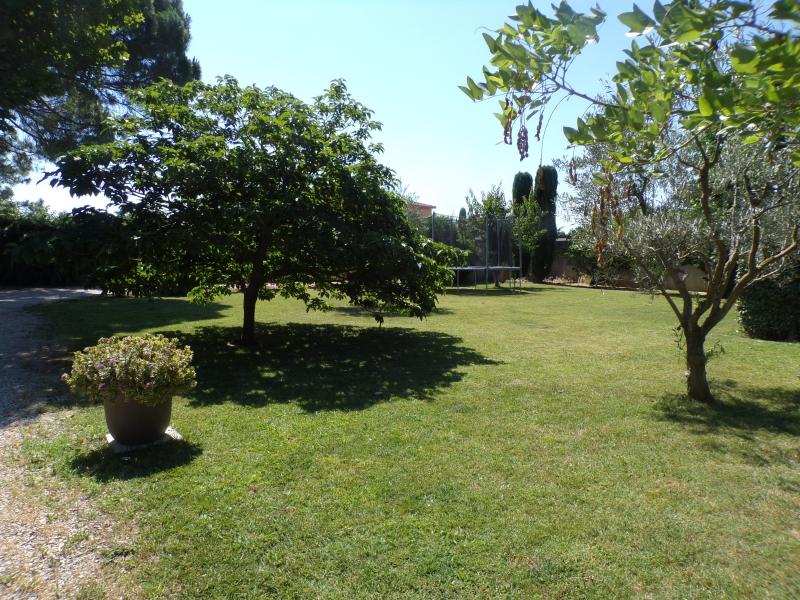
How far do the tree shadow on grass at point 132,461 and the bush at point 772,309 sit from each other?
10246mm

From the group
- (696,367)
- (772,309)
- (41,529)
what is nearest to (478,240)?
(772,309)

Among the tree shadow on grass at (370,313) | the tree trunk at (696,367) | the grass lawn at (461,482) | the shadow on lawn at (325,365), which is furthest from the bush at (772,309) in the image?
the tree shadow on grass at (370,313)

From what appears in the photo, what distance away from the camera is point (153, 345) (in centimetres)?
456

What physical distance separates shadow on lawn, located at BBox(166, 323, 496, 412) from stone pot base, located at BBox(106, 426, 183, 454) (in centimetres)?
128

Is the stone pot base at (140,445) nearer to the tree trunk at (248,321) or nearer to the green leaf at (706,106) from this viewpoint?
the green leaf at (706,106)

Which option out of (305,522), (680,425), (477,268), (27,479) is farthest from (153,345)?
(477,268)

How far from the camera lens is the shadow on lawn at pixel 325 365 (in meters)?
6.40

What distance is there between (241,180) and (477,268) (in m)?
20.1

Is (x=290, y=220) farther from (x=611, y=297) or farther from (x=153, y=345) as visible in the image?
(x=611, y=297)

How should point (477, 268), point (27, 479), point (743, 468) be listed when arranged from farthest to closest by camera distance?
point (477, 268) < point (743, 468) < point (27, 479)

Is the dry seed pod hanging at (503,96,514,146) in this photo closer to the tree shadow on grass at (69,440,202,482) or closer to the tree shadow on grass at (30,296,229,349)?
the tree shadow on grass at (69,440,202,482)

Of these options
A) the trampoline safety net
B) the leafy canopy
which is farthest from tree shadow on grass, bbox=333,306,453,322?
the trampoline safety net

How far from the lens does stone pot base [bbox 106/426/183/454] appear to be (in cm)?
436

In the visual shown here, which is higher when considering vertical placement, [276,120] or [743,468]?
[276,120]
